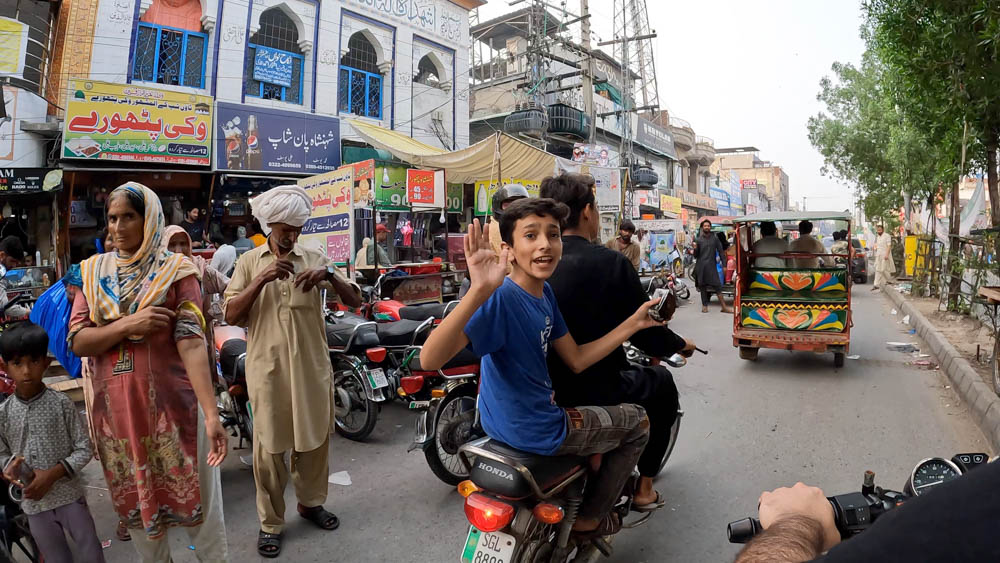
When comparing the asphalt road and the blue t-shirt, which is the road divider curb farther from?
the blue t-shirt

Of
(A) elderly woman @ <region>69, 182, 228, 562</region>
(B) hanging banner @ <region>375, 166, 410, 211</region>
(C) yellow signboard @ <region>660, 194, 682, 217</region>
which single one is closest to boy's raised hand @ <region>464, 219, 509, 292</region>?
(A) elderly woman @ <region>69, 182, 228, 562</region>

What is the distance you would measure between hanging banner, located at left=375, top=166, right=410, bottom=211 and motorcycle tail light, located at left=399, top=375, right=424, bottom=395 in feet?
23.9

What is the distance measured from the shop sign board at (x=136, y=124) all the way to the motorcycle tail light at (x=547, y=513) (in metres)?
10.5

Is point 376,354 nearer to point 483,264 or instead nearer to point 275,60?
point 483,264

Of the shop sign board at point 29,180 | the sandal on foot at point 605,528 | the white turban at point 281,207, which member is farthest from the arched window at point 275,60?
the sandal on foot at point 605,528

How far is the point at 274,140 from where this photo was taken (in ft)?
39.5

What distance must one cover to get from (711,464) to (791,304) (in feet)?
11.5

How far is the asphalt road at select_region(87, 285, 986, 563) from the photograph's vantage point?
303 centimetres

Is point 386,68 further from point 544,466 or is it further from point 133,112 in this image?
point 544,466

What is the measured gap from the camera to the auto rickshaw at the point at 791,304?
6.55 meters

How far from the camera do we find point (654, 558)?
2.83m

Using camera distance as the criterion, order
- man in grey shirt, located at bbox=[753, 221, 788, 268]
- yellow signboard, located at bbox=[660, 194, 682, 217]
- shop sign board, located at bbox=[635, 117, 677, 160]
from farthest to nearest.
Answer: yellow signboard, located at bbox=[660, 194, 682, 217] → shop sign board, located at bbox=[635, 117, 677, 160] → man in grey shirt, located at bbox=[753, 221, 788, 268]

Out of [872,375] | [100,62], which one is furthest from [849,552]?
[100,62]

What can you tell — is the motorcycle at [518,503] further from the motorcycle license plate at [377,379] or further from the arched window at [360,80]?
the arched window at [360,80]
